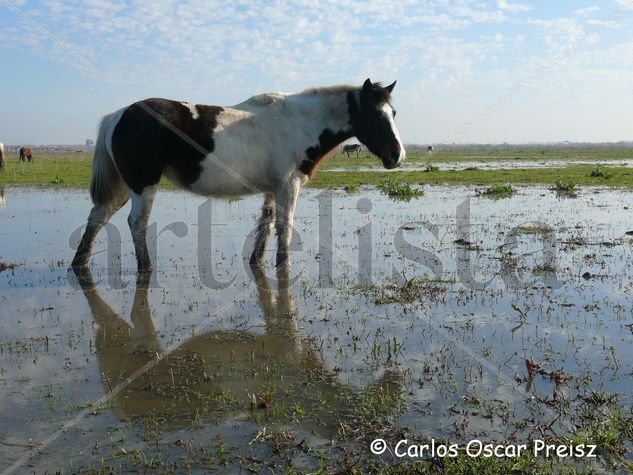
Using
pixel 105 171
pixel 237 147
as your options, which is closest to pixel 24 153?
pixel 105 171

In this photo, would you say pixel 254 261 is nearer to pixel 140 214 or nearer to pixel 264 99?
pixel 140 214

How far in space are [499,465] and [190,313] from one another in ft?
12.3

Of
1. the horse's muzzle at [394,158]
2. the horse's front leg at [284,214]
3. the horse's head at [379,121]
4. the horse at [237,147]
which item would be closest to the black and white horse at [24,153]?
the horse at [237,147]

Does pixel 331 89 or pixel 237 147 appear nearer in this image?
pixel 237 147

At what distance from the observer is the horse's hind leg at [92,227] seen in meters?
7.91

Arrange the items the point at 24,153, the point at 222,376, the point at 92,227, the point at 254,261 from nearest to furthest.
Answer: the point at 222,376 → the point at 92,227 → the point at 254,261 → the point at 24,153

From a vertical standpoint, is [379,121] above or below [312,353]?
above

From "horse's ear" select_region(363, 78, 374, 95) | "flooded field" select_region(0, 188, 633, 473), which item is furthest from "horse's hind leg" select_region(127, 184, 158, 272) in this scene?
"horse's ear" select_region(363, 78, 374, 95)

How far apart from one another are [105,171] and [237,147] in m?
1.86

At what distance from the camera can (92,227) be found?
7902 millimetres

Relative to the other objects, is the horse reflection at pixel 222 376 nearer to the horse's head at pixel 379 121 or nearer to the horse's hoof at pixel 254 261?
the horse's hoof at pixel 254 261

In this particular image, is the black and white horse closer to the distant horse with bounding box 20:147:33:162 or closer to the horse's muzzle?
the distant horse with bounding box 20:147:33:162

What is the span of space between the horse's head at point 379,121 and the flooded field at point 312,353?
1582 mm

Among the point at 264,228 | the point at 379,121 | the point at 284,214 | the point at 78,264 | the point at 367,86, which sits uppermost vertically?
the point at 367,86
